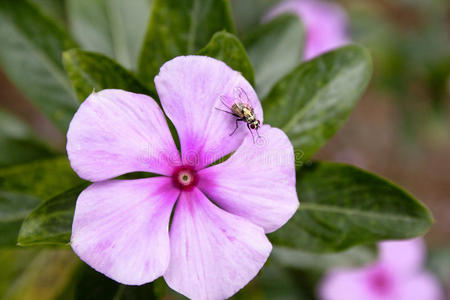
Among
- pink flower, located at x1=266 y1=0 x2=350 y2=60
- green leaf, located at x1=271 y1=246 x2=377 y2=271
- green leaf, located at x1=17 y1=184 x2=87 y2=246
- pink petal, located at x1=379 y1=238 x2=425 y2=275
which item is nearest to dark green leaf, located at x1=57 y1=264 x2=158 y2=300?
green leaf, located at x1=17 y1=184 x2=87 y2=246

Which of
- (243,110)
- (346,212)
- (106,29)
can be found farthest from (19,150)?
(346,212)

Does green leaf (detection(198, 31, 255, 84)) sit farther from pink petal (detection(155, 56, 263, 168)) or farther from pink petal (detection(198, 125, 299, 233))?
pink petal (detection(198, 125, 299, 233))

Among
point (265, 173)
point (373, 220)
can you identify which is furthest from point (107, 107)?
point (373, 220)

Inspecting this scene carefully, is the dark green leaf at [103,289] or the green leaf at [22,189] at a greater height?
the green leaf at [22,189]

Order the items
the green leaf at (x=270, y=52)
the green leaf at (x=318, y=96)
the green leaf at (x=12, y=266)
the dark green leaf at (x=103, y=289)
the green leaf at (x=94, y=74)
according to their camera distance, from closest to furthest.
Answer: the green leaf at (x=94, y=74) < the dark green leaf at (x=103, y=289) < the green leaf at (x=318, y=96) < the green leaf at (x=270, y=52) < the green leaf at (x=12, y=266)

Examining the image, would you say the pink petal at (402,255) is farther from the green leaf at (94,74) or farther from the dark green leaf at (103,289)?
the green leaf at (94,74)

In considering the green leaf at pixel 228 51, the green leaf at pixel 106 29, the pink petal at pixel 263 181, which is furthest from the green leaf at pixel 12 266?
the green leaf at pixel 228 51
